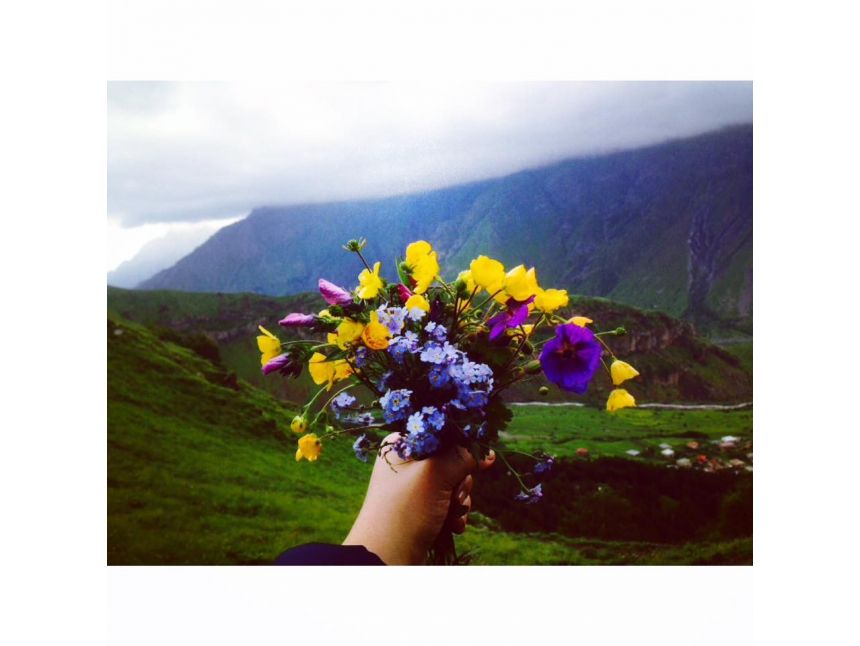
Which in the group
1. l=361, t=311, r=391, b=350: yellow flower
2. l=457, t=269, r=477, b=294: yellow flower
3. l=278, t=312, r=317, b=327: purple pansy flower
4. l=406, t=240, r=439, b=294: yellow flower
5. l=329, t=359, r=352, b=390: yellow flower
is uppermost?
l=406, t=240, r=439, b=294: yellow flower

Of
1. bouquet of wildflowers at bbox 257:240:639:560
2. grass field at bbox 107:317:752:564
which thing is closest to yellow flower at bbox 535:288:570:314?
bouquet of wildflowers at bbox 257:240:639:560

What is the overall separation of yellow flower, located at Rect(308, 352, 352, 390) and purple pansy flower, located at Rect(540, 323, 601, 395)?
0.37 meters

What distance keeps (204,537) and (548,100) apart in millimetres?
1810

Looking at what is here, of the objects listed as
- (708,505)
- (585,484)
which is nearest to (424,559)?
(585,484)

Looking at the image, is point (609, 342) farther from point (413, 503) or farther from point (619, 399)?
point (413, 503)

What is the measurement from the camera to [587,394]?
9.02ft

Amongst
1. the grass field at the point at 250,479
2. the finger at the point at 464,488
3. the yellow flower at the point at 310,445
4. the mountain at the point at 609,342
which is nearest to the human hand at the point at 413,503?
the finger at the point at 464,488

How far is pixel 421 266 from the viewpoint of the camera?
1.56 m

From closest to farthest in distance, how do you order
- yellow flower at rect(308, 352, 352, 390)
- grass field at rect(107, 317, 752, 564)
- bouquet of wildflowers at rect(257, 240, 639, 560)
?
bouquet of wildflowers at rect(257, 240, 639, 560) → yellow flower at rect(308, 352, 352, 390) → grass field at rect(107, 317, 752, 564)

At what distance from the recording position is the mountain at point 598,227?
2.73m

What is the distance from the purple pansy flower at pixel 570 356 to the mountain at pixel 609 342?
119 centimetres

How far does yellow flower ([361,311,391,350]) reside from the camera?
1.46m

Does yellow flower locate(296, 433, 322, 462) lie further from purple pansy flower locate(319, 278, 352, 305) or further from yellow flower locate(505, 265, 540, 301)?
yellow flower locate(505, 265, 540, 301)

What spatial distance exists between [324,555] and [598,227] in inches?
65.2
